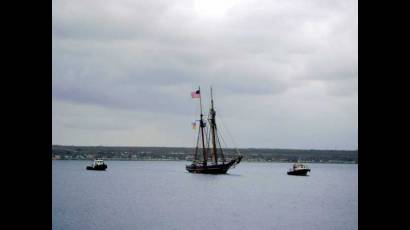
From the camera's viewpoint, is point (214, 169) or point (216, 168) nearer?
point (216, 168)

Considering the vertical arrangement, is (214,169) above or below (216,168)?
below

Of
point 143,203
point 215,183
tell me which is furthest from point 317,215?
point 215,183
